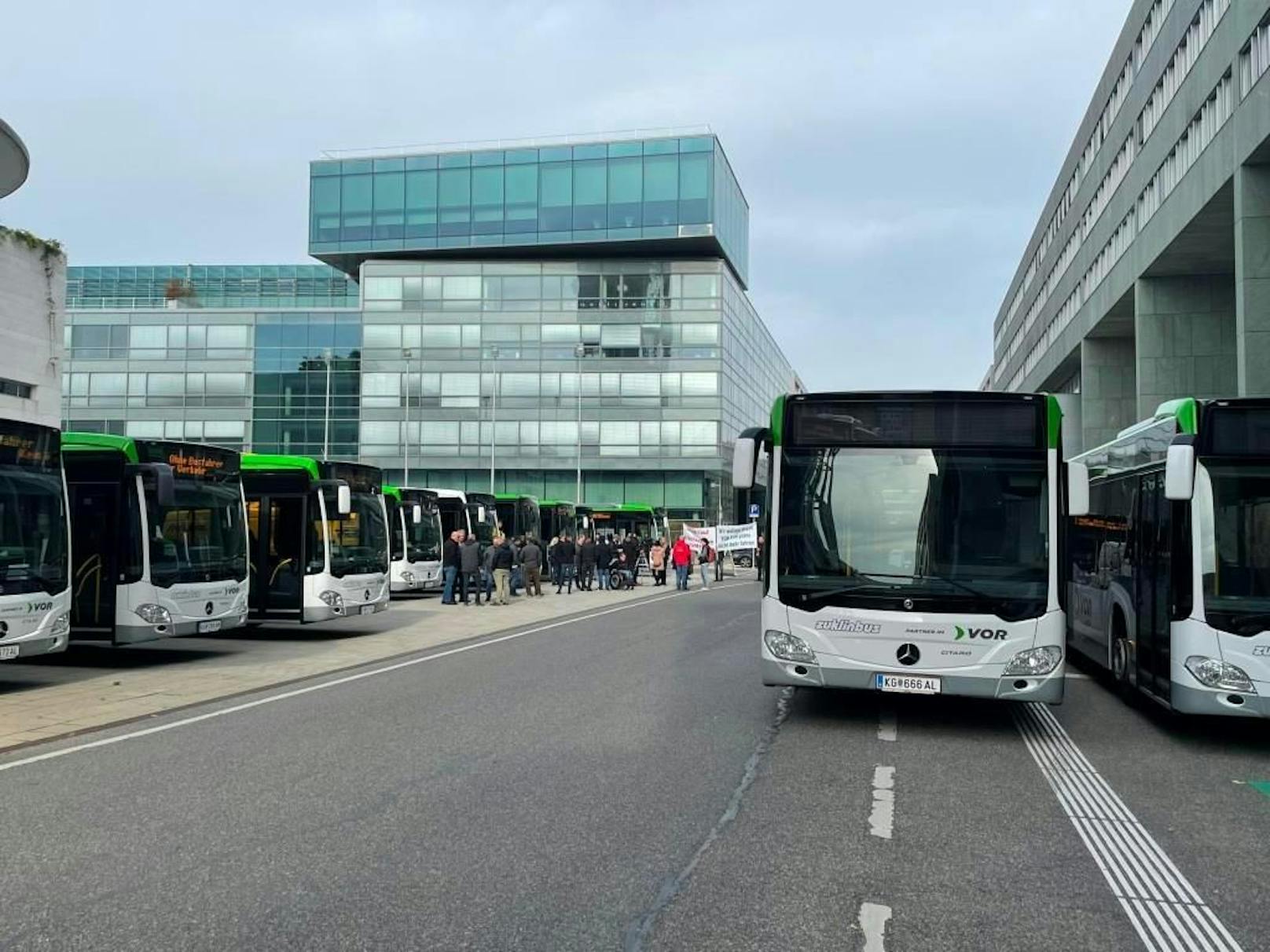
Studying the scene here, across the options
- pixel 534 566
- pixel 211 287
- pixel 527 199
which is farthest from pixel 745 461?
pixel 211 287

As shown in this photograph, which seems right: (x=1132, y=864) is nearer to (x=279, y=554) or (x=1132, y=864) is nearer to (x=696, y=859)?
(x=696, y=859)

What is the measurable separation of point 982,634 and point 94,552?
10.5 meters

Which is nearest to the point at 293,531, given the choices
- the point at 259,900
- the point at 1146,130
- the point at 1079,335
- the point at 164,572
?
the point at 164,572

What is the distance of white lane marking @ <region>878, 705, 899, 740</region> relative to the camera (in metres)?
9.20

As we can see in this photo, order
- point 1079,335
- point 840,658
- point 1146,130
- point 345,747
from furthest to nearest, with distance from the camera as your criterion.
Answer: point 1079,335, point 1146,130, point 840,658, point 345,747

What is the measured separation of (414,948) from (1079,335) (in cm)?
4555

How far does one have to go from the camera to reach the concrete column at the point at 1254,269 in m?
25.1

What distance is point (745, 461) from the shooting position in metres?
8.83

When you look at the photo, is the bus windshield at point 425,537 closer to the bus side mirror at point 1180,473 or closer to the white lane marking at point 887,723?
the white lane marking at point 887,723

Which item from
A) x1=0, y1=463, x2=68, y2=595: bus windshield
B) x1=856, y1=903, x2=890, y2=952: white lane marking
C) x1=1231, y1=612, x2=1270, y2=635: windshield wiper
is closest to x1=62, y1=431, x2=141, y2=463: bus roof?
x1=0, y1=463, x2=68, y2=595: bus windshield

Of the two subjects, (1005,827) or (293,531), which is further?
(293,531)

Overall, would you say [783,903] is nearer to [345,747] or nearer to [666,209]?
[345,747]

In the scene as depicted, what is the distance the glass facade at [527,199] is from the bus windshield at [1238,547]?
55096 mm

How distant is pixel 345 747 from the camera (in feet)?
27.6
